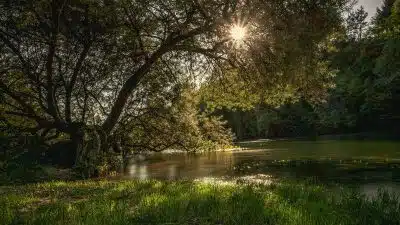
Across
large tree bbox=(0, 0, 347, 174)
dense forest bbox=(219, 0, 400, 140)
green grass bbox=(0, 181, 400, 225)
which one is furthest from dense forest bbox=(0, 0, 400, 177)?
dense forest bbox=(219, 0, 400, 140)

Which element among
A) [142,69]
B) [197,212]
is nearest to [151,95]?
[142,69]

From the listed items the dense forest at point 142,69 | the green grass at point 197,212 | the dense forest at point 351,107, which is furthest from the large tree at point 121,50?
the dense forest at point 351,107

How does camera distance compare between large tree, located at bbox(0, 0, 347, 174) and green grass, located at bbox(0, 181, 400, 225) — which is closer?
green grass, located at bbox(0, 181, 400, 225)

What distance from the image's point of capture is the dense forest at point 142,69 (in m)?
14.2

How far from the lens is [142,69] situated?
19.3 m

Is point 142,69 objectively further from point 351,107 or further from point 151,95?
point 351,107

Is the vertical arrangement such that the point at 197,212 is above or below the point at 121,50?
below

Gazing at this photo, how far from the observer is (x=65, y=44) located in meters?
18.8

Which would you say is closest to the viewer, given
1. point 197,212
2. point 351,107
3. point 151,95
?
point 197,212

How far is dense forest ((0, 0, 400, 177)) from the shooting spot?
14.2m

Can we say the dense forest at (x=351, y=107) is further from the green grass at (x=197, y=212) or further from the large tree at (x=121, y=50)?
the green grass at (x=197, y=212)

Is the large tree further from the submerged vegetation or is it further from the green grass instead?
the green grass

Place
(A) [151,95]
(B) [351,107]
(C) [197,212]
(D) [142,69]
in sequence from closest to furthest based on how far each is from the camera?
(C) [197,212] < (D) [142,69] < (A) [151,95] < (B) [351,107]

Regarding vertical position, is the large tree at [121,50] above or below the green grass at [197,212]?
above
